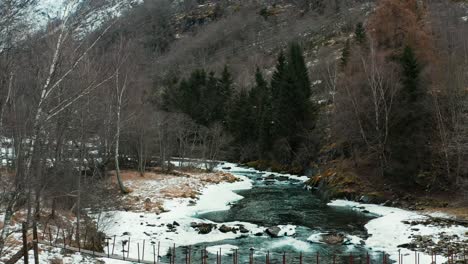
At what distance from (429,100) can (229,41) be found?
110m

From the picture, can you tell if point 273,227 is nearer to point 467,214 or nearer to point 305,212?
point 305,212

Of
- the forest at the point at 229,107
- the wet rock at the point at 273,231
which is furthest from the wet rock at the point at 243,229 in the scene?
the forest at the point at 229,107

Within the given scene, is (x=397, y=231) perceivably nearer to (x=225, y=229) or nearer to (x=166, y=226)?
(x=225, y=229)

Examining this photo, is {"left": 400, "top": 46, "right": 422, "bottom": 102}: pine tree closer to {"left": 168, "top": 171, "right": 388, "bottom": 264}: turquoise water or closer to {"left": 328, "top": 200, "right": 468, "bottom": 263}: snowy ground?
{"left": 328, "top": 200, "right": 468, "bottom": 263}: snowy ground

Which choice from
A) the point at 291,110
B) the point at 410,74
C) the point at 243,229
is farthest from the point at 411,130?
the point at 291,110

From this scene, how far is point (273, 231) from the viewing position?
25016mm

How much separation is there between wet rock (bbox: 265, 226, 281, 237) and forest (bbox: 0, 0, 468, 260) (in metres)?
9.58

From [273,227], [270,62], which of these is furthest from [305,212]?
[270,62]

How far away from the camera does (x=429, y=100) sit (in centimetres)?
3506

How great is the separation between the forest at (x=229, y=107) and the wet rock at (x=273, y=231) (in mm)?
9580

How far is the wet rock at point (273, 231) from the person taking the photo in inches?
974

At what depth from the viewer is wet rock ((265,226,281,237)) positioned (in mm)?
24748

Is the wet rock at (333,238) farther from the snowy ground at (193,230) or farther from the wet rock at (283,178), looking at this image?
the wet rock at (283,178)

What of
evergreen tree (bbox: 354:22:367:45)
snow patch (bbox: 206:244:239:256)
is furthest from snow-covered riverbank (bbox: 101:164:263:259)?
evergreen tree (bbox: 354:22:367:45)
